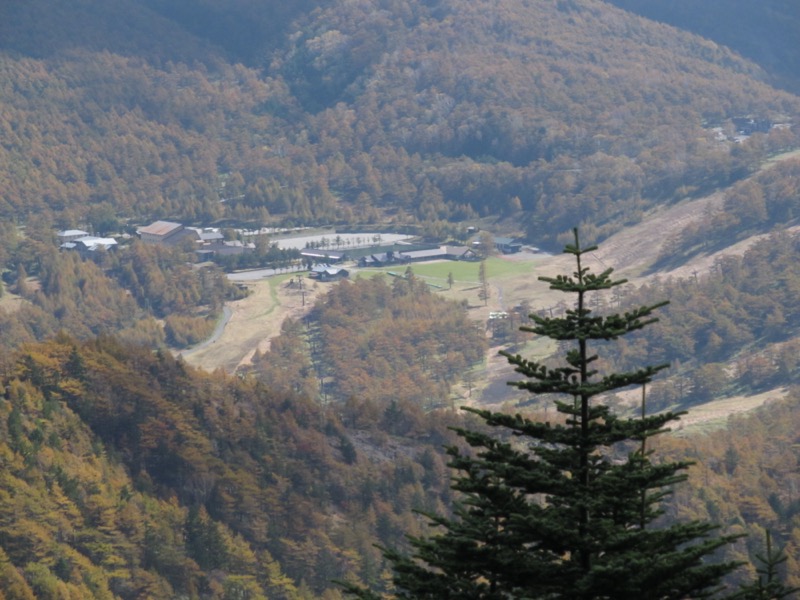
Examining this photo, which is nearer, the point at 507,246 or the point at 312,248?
the point at 312,248

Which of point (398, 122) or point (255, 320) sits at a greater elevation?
point (398, 122)

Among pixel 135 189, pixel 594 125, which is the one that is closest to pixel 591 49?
pixel 594 125

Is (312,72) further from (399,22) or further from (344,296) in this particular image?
(344,296)

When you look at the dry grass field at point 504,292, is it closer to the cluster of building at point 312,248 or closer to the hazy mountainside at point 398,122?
the cluster of building at point 312,248

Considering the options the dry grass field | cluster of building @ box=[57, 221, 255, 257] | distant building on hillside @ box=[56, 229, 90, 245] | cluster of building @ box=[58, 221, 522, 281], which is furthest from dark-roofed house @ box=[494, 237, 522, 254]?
distant building on hillside @ box=[56, 229, 90, 245]

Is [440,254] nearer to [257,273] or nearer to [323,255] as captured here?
[323,255]

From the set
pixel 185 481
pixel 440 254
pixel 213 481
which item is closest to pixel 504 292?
pixel 440 254

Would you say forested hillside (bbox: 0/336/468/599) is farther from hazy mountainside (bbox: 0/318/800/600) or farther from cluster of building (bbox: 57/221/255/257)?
cluster of building (bbox: 57/221/255/257)
